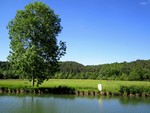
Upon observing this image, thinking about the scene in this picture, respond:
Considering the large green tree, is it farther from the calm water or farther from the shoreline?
the calm water

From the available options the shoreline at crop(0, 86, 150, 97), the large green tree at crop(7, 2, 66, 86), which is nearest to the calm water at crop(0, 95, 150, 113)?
the shoreline at crop(0, 86, 150, 97)

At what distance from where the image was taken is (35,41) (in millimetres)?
46031

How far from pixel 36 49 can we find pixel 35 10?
21.0 feet

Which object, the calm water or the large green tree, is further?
the large green tree

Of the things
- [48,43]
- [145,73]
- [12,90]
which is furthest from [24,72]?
[145,73]

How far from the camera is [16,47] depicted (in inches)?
1751

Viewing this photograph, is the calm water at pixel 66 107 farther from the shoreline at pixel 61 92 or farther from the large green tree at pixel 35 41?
the large green tree at pixel 35 41

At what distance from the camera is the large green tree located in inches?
1719

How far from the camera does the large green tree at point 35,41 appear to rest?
4366cm

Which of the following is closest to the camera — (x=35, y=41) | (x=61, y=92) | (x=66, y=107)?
(x=66, y=107)

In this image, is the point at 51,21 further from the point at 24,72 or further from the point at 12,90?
the point at 12,90

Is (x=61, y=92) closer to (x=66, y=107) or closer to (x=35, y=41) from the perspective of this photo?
(x=35, y=41)

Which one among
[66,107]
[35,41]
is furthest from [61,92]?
[66,107]

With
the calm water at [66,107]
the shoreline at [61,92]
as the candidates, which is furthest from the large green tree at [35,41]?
the calm water at [66,107]
